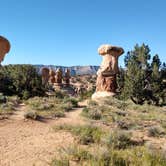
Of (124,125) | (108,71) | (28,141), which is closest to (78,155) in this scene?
(28,141)

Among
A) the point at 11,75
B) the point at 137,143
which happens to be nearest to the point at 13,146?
the point at 137,143

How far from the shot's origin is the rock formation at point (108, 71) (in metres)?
22.0

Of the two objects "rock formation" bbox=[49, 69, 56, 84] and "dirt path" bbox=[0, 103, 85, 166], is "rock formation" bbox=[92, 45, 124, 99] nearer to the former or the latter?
"dirt path" bbox=[0, 103, 85, 166]

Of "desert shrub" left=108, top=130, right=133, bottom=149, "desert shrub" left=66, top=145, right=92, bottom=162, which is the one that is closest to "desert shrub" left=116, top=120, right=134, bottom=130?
"desert shrub" left=108, top=130, right=133, bottom=149

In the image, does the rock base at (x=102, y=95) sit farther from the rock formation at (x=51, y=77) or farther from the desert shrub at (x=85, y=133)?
the rock formation at (x=51, y=77)

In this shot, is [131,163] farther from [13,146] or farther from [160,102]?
[160,102]

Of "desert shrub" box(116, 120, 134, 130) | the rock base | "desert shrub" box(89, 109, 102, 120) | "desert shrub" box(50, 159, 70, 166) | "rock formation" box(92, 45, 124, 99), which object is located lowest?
"desert shrub" box(50, 159, 70, 166)

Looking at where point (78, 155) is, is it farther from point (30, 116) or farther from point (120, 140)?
point (30, 116)

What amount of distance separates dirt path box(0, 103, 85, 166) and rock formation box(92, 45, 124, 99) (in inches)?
452

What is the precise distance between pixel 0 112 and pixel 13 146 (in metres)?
4.12

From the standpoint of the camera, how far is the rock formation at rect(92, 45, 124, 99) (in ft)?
72.1

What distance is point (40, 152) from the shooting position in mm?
7078

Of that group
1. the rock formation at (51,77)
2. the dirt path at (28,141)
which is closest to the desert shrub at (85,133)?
the dirt path at (28,141)

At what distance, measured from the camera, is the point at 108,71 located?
22344mm
